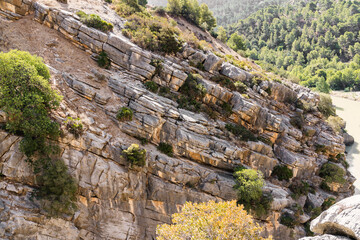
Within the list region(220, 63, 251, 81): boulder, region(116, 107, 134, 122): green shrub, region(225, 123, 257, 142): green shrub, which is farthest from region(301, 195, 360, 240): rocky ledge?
region(220, 63, 251, 81): boulder

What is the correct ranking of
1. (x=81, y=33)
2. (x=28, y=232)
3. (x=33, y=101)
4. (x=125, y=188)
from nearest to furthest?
(x=28, y=232) < (x=33, y=101) < (x=125, y=188) < (x=81, y=33)

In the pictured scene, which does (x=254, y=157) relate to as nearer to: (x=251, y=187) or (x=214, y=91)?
(x=251, y=187)

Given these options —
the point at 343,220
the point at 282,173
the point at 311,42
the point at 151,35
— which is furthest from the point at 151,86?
the point at 311,42

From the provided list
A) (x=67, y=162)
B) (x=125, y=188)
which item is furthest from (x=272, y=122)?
(x=67, y=162)

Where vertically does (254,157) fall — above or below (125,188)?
above

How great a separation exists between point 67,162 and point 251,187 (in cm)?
1766

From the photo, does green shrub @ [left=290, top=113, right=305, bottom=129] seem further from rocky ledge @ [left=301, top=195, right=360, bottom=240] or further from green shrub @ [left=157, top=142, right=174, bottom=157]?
rocky ledge @ [left=301, top=195, right=360, bottom=240]

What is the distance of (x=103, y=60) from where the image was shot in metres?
25.7

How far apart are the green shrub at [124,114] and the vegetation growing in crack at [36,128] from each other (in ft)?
19.2

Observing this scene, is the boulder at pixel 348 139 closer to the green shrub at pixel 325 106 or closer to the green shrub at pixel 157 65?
the green shrub at pixel 325 106

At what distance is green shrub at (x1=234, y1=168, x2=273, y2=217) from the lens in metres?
24.0

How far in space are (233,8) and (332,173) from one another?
165 meters

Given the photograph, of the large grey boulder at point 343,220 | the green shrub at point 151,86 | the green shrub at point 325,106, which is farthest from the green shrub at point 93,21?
the green shrub at point 325,106

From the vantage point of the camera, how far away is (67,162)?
19.0m
